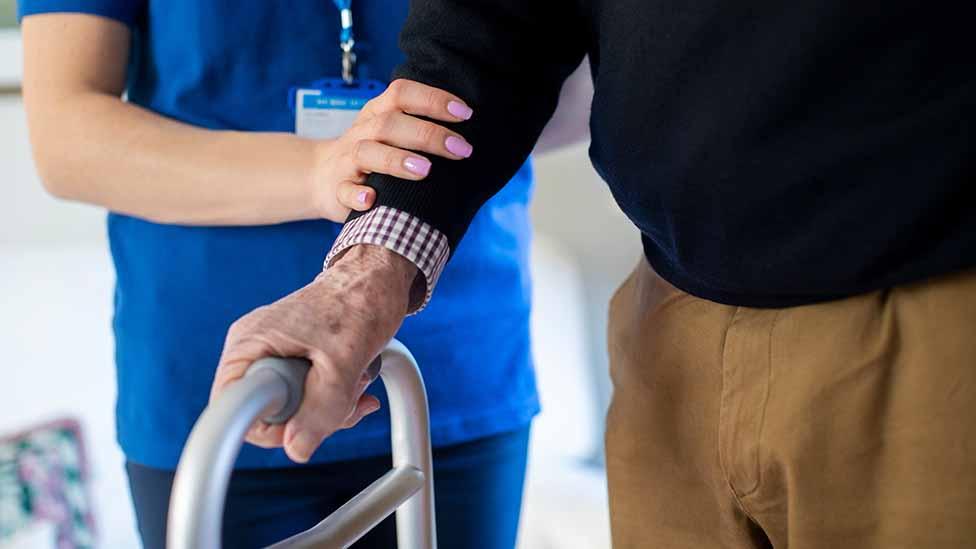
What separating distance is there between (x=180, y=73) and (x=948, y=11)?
2.17 feet

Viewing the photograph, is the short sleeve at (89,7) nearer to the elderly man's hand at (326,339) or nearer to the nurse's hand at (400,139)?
the nurse's hand at (400,139)

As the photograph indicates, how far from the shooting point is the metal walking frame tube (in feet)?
1.63

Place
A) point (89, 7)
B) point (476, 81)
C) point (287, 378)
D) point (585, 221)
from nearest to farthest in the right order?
point (287, 378)
point (476, 81)
point (89, 7)
point (585, 221)

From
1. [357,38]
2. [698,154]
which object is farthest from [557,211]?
[698,154]

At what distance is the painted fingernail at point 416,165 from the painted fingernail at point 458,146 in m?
0.02

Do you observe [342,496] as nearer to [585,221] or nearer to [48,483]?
[48,483]

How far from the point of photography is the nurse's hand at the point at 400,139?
0.75m

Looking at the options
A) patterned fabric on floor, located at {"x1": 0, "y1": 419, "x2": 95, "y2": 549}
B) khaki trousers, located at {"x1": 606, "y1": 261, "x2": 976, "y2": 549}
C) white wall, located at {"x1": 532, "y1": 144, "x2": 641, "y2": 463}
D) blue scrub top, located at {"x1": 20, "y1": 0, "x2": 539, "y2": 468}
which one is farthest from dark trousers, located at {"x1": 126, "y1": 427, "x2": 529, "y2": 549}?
white wall, located at {"x1": 532, "y1": 144, "x2": 641, "y2": 463}

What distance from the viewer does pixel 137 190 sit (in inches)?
36.0

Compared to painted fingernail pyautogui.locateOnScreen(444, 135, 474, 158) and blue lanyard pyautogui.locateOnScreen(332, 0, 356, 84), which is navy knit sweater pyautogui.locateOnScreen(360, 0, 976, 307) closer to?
painted fingernail pyautogui.locateOnScreen(444, 135, 474, 158)

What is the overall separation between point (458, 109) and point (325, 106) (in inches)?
8.9

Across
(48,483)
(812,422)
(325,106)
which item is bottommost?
(48,483)

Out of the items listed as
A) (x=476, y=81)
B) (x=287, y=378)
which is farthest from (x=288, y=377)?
(x=476, y=81)

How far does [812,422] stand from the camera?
67 centimetres
